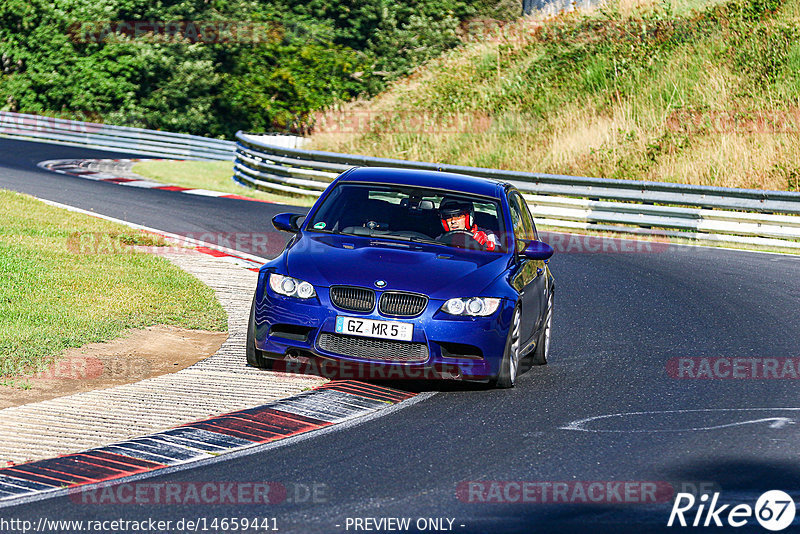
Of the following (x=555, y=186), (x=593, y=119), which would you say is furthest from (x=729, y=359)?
(x=593, y=119)

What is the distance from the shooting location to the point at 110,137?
40969 mm

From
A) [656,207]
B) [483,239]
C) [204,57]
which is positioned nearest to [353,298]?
[483,239]

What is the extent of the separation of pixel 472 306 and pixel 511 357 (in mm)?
565

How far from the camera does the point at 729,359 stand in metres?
10.2

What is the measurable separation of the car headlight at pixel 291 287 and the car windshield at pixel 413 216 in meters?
1.02

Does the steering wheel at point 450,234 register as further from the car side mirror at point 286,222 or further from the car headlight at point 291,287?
the car headlight at point 291,287

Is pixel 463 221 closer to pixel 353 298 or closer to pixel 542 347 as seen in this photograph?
pixel 542 347

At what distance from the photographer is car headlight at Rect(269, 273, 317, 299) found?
8.52 meters

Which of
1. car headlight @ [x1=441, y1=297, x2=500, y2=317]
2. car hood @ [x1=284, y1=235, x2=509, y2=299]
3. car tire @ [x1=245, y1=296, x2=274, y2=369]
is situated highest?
car hood @ [x1=284, y1=235, x2=509, y2=299]

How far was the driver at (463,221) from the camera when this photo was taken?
961 cm

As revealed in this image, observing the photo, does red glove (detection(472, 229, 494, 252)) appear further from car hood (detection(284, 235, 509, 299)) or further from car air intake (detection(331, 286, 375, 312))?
car air intake (detection(331, 286, 375, 312))

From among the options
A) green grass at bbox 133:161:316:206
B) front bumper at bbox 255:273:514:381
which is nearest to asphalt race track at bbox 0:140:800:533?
front bumper at bbox 255:273:514:381

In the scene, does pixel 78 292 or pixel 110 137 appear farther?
pixel 110 137

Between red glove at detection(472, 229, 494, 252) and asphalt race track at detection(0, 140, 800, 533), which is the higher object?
red glove at detection(472, 229, 494, 252)
